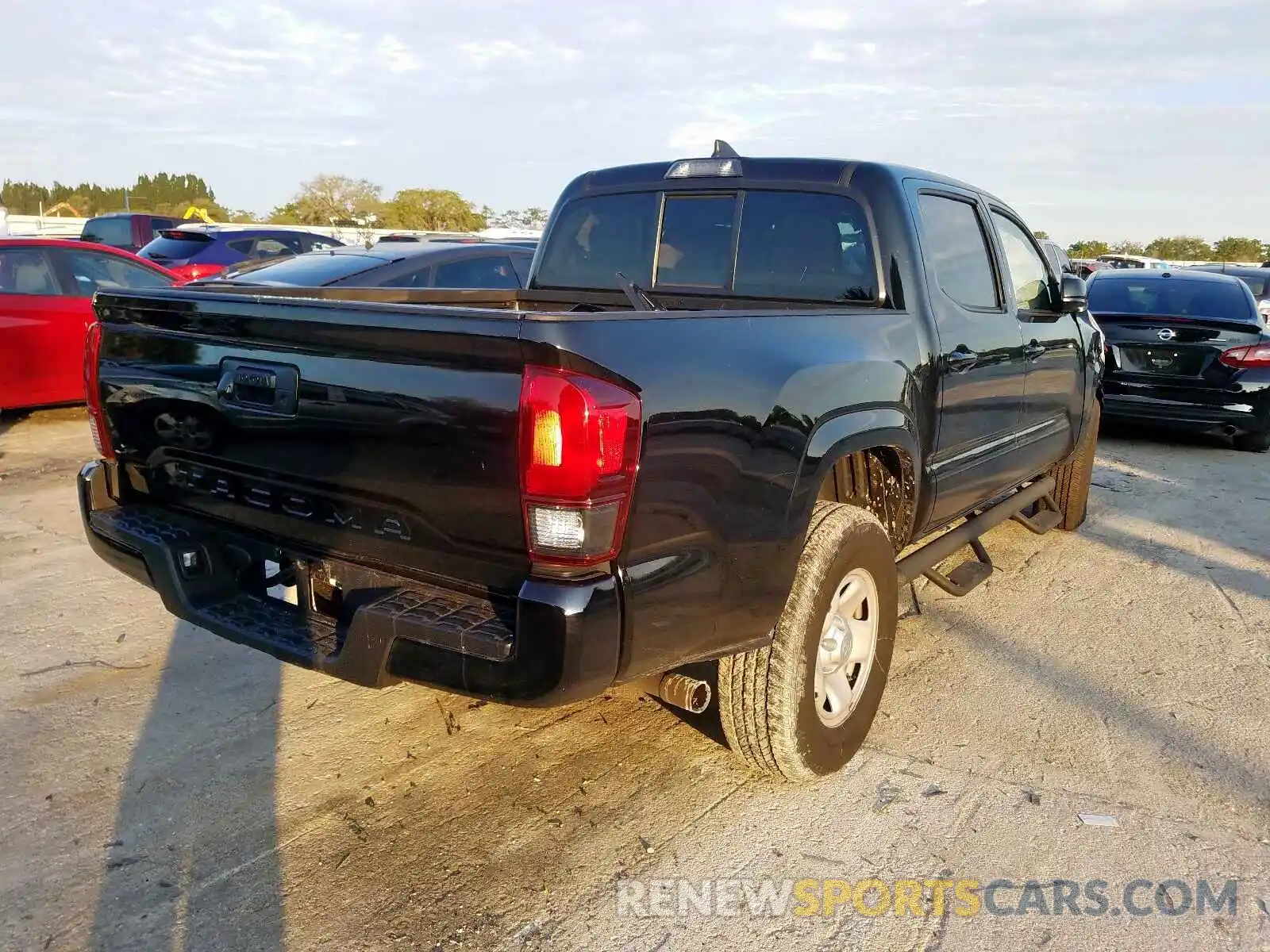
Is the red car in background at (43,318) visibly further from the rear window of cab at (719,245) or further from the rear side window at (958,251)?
the rear side window at (958,251)

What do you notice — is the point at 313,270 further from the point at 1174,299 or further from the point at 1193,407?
the point at 1174,299

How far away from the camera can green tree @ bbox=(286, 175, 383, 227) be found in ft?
171

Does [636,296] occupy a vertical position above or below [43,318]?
above

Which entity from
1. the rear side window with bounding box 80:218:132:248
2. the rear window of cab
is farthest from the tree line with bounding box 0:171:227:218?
the rear window of cab

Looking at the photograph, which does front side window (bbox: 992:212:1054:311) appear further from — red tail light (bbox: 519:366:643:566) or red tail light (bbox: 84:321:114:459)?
red tail light (bbox: 84:321:114:459)

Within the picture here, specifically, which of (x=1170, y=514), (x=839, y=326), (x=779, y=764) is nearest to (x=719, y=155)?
(x=839, y=326)

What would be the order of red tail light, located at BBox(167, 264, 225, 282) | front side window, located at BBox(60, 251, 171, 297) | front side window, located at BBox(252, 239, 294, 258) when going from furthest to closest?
front side window, located at BBox(252, 239, 294, 258), red tail light, located at BBox(167, 264, 225, 282), front side window, located at BBox(60, 251, 171, 297)

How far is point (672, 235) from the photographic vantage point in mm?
4398

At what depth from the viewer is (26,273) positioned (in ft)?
27.9

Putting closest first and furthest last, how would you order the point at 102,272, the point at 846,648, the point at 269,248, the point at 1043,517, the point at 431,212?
the point at 846,648, the point at 1043,517, the point at 102,272, the point at 269,248, the point at 431,212

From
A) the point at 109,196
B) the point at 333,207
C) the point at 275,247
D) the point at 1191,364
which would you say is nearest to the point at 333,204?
the point at 333,207

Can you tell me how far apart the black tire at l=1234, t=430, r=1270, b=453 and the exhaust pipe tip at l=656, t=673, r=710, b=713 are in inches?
303

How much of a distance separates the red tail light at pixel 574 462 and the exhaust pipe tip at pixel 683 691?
2.29ft

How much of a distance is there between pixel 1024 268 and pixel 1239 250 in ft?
192
